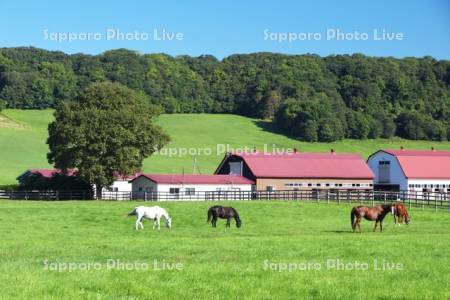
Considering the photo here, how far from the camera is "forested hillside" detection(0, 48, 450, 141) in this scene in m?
128

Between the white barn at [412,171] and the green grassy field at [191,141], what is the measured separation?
1128 inches

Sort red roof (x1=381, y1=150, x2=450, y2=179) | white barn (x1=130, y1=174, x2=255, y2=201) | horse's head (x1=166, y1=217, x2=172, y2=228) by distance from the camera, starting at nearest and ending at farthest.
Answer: horse's head (x1=166, y1=217, x2=172, y2=228) < white barn (x1=130, y1=174, x2=255, y2=201) < red roof (x1=381, y1=150, x2=450, y2=179)

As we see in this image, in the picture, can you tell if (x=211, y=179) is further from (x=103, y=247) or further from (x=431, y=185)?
(x=103, y=247)

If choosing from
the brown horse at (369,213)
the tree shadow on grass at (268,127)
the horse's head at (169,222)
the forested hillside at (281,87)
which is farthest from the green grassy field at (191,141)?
the brown horse at (369,213)

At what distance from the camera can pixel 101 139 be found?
2378 inches

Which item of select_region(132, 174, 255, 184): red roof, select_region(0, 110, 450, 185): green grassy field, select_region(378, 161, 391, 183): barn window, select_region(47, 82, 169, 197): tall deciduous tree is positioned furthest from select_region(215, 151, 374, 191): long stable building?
select_region(0, 110, 450, 185): green grassy field

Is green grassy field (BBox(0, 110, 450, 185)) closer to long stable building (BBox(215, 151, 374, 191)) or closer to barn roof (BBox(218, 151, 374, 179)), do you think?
long stable building (BBox(215, 151, 374, 191))

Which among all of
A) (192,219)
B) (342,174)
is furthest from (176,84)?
(192,219)

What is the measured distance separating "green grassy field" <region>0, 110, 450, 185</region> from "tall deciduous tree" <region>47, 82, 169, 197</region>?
1218 inches

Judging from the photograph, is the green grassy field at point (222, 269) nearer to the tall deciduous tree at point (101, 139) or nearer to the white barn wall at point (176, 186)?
the tall deciduous tree at point (101, 139)

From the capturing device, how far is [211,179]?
6712 centimetres

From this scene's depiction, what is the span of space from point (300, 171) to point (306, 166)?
4.60ft

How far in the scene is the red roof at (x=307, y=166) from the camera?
71062mm

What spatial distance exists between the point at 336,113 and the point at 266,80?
18.6 m
